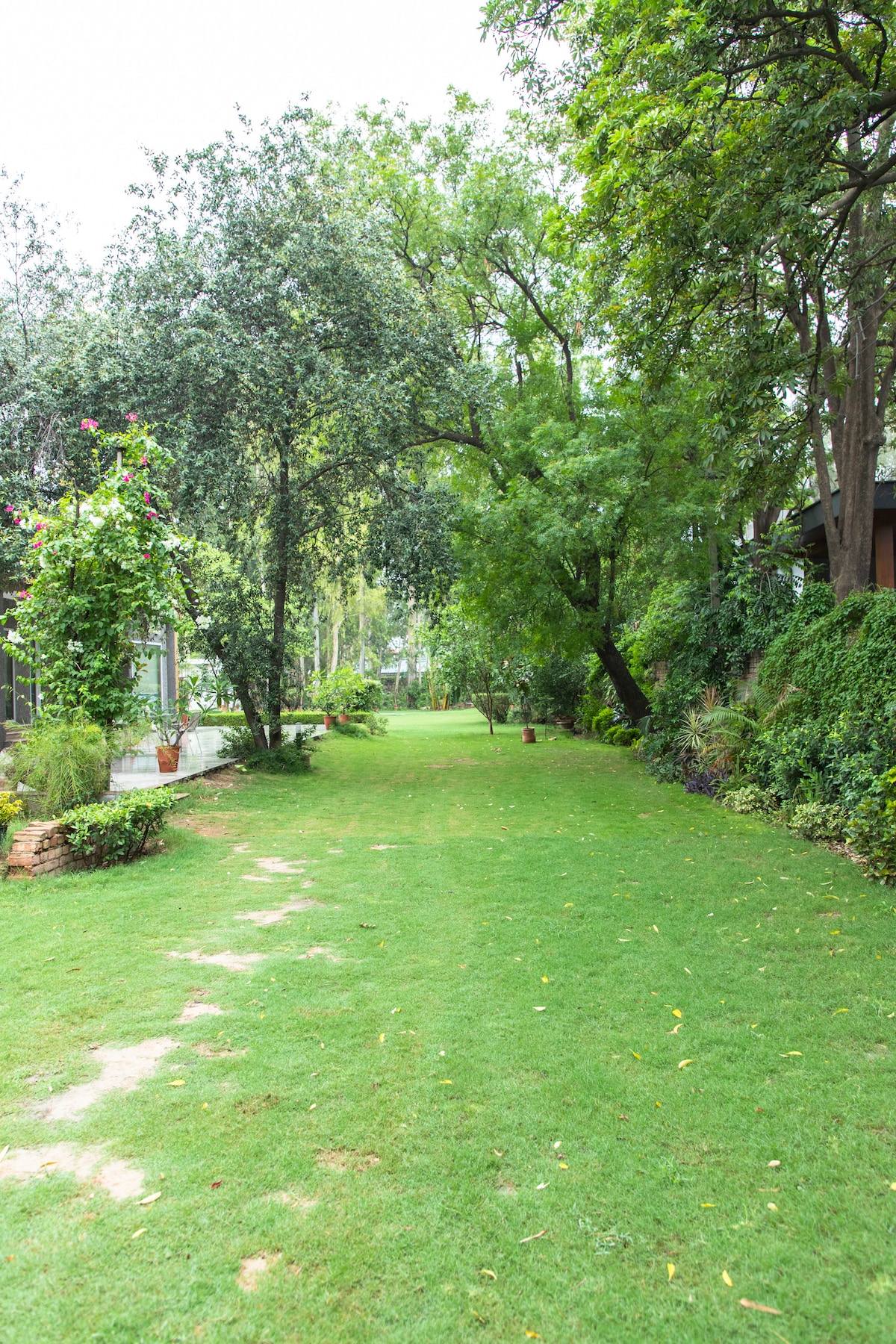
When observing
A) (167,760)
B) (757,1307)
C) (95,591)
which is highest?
(95,591)

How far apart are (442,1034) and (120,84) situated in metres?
14.1

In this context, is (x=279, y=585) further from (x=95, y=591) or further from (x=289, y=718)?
(x=289, y=718)

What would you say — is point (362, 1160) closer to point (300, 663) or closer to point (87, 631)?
point (87, 631)

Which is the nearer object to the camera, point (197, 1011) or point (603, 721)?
point (197, 1011)

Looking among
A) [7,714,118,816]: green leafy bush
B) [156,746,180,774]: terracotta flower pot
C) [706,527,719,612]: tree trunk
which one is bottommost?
[156,746,180,774]: terracotta flower pot

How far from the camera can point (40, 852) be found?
6375 mm

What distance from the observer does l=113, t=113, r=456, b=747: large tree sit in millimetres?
11352

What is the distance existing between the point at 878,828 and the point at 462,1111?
4.69m

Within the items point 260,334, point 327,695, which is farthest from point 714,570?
point 327,695

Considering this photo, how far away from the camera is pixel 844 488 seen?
10.2 metres

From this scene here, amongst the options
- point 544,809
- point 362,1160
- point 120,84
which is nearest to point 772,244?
point 544,809

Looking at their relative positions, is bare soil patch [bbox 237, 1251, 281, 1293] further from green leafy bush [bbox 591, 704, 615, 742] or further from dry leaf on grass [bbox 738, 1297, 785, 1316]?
green leafy bush [bbox 591, 704, 615, 742]

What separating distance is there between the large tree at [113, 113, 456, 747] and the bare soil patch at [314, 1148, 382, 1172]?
10061 mm

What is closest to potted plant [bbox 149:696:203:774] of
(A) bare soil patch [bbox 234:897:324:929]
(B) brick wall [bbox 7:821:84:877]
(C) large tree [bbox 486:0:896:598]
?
(B) brick wall [bbox 7:821:84:877]
